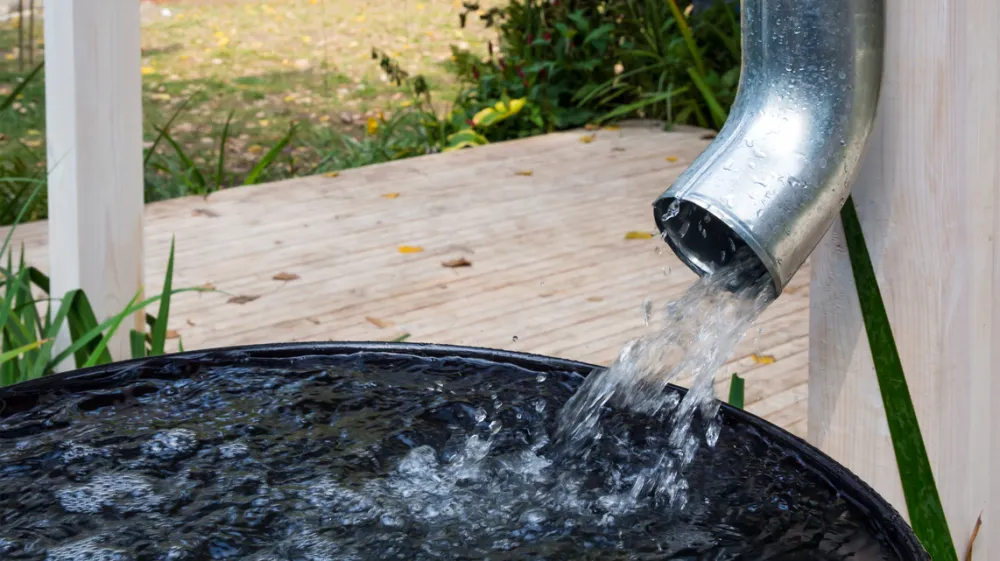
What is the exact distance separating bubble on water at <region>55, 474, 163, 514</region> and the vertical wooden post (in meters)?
1.45

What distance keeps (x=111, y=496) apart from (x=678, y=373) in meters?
0.63

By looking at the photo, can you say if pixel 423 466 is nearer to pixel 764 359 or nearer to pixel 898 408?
pixel 898 408

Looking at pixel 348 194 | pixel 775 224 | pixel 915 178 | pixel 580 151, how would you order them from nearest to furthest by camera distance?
pixel 775 224
pixel 915 178
pixel 348 194
pixel 580 151

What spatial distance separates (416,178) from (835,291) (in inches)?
147

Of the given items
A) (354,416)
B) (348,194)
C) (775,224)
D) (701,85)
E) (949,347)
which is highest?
(775,224)

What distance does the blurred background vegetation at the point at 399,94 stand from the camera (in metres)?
5.54

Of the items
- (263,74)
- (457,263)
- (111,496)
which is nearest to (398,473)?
(111,496)

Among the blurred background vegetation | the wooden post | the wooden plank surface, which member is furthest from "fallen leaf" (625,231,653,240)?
the wooden post

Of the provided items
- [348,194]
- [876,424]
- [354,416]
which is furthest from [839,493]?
[348,194]

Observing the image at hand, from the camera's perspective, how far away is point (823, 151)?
1.23m

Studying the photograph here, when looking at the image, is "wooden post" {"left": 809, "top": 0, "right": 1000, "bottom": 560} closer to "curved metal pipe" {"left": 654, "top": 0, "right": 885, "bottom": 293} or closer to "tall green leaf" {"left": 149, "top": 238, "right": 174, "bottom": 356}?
"curved metal pipe" {"left": 654, "top": 0, "right": 885, "bottom": 293}

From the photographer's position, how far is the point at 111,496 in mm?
1270

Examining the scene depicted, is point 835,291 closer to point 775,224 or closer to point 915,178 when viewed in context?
point 915,178

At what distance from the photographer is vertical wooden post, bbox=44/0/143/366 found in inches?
99.1
